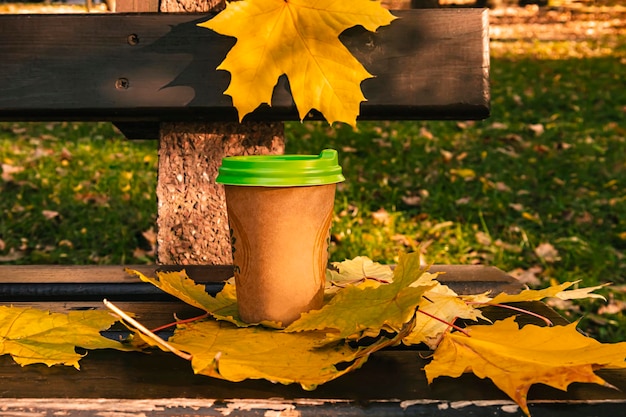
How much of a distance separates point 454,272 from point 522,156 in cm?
305

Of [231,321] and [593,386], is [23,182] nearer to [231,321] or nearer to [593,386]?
[231,321]

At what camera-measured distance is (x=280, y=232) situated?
916 mm

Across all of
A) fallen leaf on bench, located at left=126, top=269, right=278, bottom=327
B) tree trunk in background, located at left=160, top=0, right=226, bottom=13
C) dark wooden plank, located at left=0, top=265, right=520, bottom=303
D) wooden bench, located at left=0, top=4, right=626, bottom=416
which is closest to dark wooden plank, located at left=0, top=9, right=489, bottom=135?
wooden bench, located at left=0, top=4, right=626, bottom=416

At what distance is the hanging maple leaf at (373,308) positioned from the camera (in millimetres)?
816

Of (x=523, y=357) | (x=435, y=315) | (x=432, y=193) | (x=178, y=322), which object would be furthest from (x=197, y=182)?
(x=432, y=193)

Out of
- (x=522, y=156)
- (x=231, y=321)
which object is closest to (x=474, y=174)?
(x=522, y=156)

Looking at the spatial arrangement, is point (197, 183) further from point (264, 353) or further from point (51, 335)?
point (264, 353)

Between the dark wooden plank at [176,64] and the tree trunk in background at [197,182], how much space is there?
0.17m

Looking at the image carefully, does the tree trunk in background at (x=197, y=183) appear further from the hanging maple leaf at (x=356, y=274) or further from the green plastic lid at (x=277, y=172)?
the green plastic lid at (x=277, y=172)

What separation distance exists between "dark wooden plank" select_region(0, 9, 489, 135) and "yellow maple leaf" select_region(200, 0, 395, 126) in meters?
0.17

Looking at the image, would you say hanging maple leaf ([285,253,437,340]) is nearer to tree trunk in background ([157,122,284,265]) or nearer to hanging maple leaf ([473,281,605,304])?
hanging maple leaf ([473,281,605,304])

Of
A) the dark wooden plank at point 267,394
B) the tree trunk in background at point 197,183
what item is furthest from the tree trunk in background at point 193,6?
the dark wooden plank at point 267,394

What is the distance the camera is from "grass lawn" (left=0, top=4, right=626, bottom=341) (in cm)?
291

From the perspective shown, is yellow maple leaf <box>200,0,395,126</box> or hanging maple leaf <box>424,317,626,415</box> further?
yellow maple leaf <box>200,0,395,126</box>
